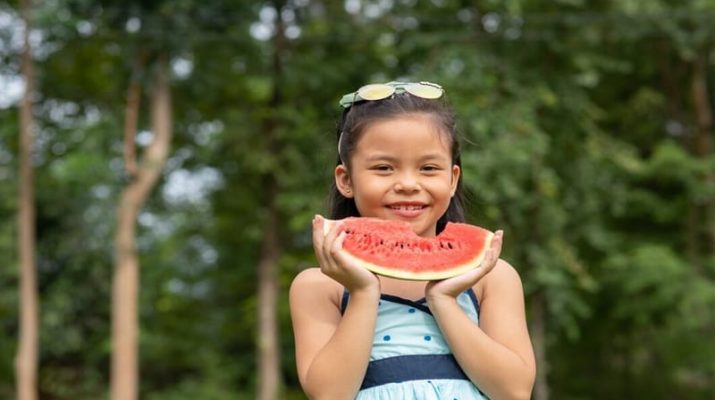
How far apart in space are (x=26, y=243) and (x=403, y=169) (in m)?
12.5

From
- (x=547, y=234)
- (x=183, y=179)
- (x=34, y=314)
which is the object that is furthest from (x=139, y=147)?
(x=547, y=234)

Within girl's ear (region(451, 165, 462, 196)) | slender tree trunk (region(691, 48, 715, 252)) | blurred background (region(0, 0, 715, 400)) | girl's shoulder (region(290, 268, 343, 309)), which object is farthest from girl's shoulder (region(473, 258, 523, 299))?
A: slender tree trunk (region(691, 48, 715, 252))

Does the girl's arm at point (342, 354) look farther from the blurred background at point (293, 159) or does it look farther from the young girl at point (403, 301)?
the blurred background at point (293, 159)

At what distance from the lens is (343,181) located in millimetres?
2342

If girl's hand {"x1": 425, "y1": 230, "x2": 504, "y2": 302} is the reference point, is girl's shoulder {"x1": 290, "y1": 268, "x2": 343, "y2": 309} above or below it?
below

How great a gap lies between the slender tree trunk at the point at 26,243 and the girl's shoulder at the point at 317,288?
12084 mm

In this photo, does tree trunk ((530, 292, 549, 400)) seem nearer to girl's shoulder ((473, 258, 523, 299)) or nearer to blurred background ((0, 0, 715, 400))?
blurred background ((0, 0, 715, 400))

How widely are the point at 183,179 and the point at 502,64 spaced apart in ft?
16.6

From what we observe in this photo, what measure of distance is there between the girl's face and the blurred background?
985 cm

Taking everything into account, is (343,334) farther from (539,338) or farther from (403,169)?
(539,338)

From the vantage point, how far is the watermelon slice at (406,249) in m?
2.06

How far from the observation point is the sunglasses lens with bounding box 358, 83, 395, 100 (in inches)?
89.4

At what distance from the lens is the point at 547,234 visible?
14.0m

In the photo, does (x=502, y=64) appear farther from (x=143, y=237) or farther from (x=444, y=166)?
(x=444, y=166)
